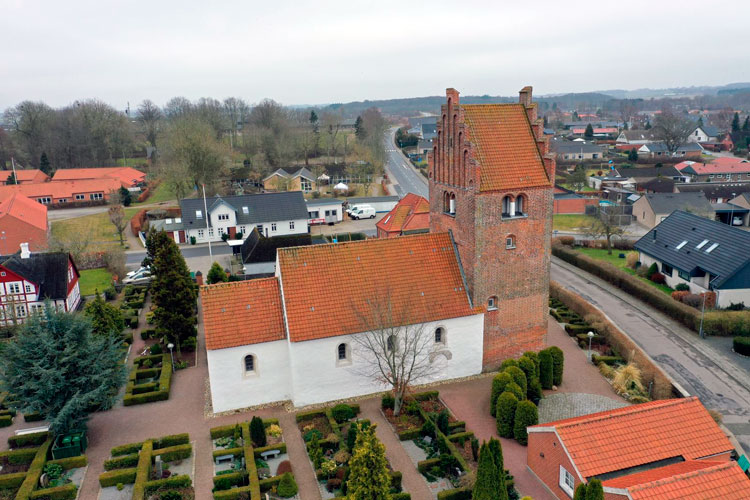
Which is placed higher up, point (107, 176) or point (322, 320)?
point (107, 176)

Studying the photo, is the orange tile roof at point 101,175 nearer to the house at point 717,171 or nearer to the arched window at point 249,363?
the arched window at point 249,363

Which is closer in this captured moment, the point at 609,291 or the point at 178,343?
the point at 178,343

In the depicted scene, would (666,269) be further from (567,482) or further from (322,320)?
(322,320)

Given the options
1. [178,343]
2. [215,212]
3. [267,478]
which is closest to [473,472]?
[267,478]

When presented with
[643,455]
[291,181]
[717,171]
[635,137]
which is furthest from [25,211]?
[635,137]

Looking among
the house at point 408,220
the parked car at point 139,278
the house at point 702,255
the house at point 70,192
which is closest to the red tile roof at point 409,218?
the house at point 408,220

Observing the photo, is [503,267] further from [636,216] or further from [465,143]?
[636,216]

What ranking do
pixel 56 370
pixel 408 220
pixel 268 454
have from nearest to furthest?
pixel 268 454 < pixel 56 370 < pixel 408 220

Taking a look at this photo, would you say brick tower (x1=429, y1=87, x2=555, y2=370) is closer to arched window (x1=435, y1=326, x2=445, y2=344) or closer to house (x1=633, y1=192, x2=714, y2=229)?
arched window (x1=435, y1=326, x2=445, y2=344)
